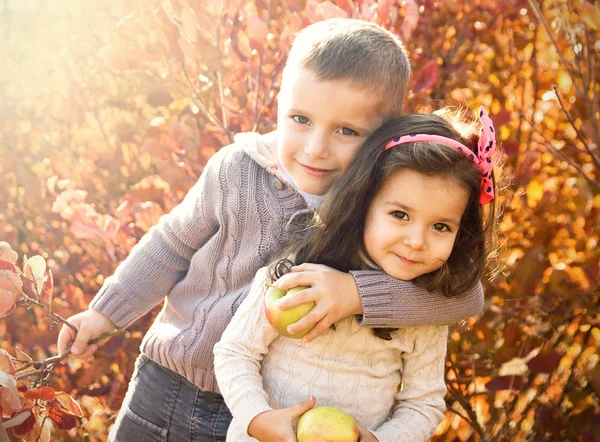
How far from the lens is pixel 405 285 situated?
6.01 feet

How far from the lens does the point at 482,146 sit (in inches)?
72.9

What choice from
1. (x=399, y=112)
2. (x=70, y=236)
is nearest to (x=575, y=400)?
(x=399, y=112)

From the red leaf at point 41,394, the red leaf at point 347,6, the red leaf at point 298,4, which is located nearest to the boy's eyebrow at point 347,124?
the red leaf at point 347,6

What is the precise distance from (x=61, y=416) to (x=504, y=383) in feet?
4.96

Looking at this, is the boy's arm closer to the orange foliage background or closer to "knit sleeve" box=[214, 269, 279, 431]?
"knit sleeve" box=[214, 269, 279, 431]

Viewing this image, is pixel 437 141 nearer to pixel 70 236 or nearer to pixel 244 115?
pixel 244 115

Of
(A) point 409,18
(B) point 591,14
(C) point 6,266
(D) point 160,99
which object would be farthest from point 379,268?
(D) point 160,99

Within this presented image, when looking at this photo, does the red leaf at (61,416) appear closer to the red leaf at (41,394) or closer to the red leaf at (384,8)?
the red leaf at (41,394)

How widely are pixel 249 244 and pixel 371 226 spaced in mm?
361

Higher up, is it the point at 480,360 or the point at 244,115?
the point at 244,115

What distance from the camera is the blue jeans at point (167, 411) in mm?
2037

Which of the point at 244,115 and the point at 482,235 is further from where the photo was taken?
the point at 244,115

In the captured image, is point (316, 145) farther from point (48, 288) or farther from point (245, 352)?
point (48, 288)

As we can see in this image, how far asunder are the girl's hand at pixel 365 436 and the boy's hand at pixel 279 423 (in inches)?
4.9
